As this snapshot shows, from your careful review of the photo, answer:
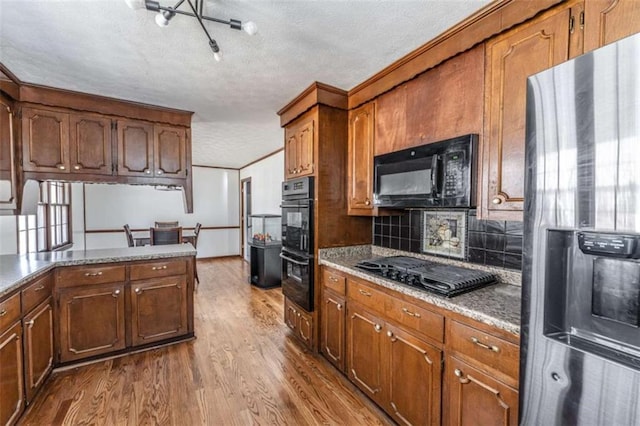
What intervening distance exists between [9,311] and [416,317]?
2.38 m

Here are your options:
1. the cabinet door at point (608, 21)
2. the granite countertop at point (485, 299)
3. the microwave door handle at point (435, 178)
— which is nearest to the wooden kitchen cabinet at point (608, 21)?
the cabinet door at point (608, 21)

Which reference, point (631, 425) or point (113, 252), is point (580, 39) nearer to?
point (631, 425)

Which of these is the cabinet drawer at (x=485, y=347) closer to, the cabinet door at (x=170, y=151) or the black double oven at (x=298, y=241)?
the black double oven at (x=298, y=241)

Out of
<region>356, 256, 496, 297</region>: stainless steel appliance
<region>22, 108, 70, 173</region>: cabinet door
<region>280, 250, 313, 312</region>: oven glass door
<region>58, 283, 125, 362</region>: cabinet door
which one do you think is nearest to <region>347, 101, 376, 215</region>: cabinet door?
<region>356, 256, 496, 297</region>: stainless steel appliance

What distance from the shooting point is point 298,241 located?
9.12ft

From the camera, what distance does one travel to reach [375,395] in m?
1.95

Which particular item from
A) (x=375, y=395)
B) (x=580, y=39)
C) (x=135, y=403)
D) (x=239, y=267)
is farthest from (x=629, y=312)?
(x=239, y=267)

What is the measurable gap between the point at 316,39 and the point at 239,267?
540 centimetres

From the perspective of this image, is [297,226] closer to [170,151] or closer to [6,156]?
[170,151]

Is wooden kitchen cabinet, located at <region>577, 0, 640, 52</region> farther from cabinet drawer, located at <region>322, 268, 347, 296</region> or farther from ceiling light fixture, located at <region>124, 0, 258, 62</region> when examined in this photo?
cabinet drawer, located at <region>322, 268, 347, 296</region>

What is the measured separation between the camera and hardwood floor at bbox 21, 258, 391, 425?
1910 millimetres

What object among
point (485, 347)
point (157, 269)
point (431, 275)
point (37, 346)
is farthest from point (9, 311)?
point (485, 347)

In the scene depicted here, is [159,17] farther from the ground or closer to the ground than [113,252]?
farther from the ground

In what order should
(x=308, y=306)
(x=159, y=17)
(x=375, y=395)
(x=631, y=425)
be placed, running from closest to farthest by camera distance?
(x=631, y=425), (x=159, y=17), (x=375, y=395), (x=308, y=306)
